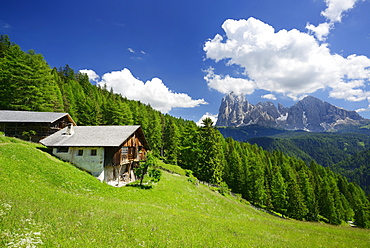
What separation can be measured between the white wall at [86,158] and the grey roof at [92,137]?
3.47ft

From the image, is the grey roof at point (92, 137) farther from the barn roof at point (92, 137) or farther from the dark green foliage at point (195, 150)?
the dark green foliage at point (195, 150)

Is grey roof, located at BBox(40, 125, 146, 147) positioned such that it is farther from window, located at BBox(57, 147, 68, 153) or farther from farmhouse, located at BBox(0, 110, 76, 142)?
farmhouse, located at BBox(0, 110, 76, 142)

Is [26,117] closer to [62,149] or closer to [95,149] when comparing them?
[62,149]

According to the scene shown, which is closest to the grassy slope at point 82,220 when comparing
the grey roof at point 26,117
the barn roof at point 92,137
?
the barn roof at point 92,137

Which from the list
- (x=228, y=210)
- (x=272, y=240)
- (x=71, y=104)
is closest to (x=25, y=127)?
(x=71, y=104)

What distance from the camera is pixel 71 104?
70.6m

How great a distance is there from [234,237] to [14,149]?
90.6ft

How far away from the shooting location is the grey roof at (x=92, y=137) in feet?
94.7

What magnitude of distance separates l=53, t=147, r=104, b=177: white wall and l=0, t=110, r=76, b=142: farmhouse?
35.3 feet

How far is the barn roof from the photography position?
28.9 metres

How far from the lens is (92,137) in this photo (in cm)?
3109

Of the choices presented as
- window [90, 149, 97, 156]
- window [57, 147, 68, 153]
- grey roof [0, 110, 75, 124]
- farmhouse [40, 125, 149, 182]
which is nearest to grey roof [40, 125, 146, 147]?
farmhouse [40, 125, 149, 182]

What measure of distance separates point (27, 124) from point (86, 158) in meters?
19.9

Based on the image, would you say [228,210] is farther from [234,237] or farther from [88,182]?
[88,182]
